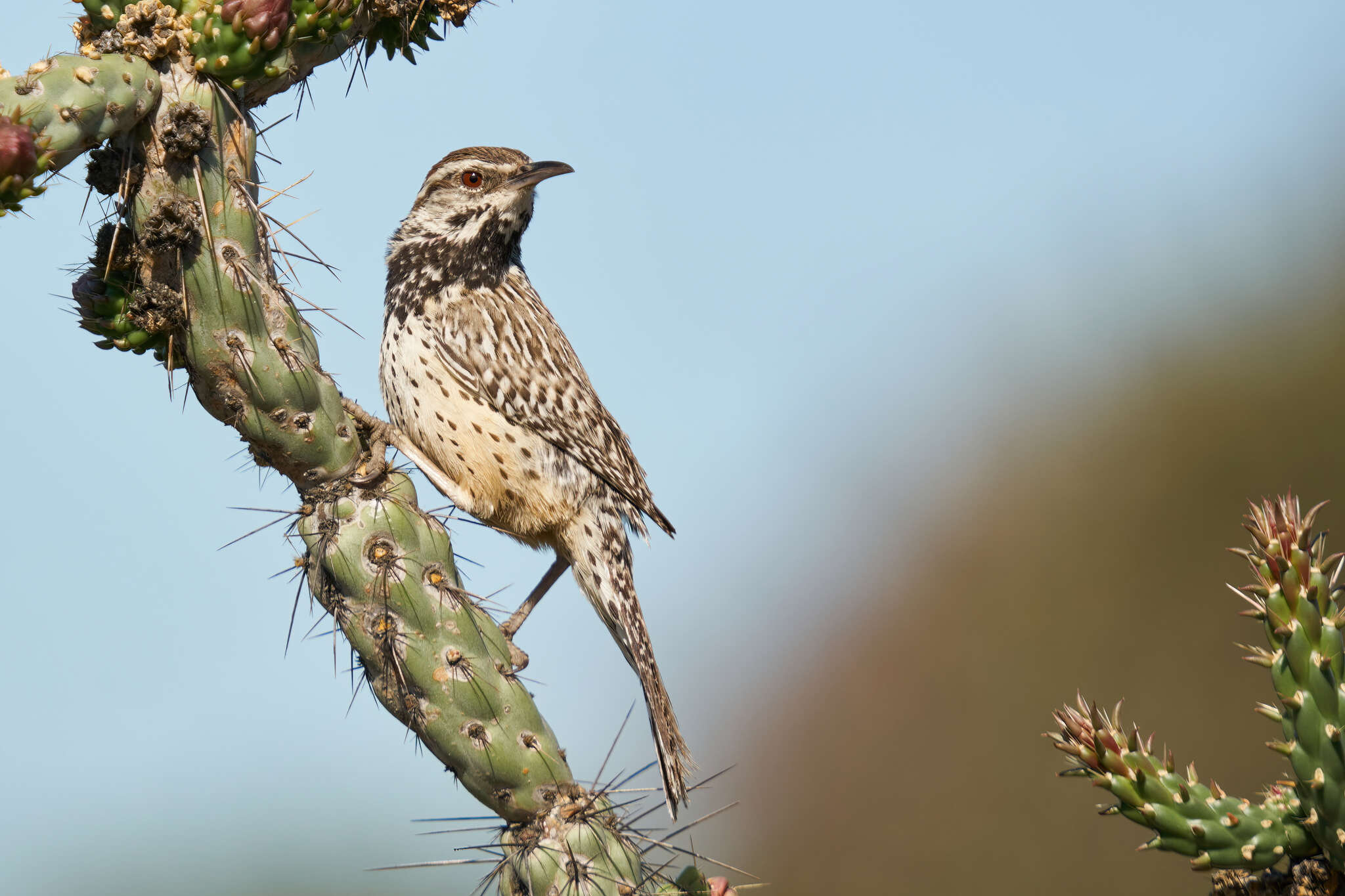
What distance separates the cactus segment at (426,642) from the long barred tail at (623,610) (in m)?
0.91

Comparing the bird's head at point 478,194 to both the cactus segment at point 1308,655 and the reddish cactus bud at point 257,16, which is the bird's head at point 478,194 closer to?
the reddish cactus bud at point 257,16

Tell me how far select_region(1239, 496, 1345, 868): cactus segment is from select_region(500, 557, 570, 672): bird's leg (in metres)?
1.50

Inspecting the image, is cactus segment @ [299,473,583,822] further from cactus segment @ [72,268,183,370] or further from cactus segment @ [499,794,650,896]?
cactus segment @ [72,268,183,370]

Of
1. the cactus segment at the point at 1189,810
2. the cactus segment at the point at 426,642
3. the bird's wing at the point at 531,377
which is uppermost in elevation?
the bird's wing at the point at 531,377

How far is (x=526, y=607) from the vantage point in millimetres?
3262

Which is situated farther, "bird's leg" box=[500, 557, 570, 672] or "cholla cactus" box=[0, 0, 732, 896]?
"bird's leg" box=[500, 557, 570, 672]

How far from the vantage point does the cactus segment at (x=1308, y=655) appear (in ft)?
6.23

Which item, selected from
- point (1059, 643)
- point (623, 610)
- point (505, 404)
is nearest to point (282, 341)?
point (505, 404)

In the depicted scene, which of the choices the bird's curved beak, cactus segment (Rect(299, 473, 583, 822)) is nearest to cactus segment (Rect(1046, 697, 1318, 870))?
cactus segment (Rect(299, 473, 583, 822))

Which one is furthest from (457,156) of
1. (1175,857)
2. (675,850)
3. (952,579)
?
(952,579)

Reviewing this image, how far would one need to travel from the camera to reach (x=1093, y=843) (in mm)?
9156

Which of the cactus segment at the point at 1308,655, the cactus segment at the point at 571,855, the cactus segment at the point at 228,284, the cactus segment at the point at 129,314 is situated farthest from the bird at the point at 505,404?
the cactus segment at the point at 1308,655

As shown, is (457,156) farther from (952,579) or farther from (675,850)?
(952,579)

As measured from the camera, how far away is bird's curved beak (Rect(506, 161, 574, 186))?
11.5 feet
